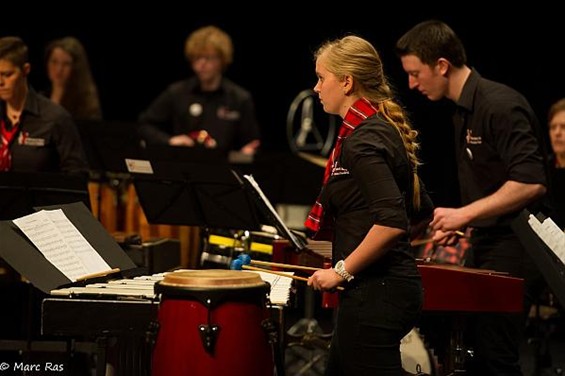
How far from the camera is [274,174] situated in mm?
7309

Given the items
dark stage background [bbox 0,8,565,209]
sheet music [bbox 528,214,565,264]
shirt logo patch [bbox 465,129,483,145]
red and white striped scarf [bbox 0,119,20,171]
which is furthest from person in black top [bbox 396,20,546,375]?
dark stage background [bbox 0,8,565,209]

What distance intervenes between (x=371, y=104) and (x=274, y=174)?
3.52 m

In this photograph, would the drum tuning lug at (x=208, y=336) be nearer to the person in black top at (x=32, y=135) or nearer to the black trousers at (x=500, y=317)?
the black trousers at (x=500, y=317)

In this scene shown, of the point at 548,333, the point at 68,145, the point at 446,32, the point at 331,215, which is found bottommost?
the point at 548,333

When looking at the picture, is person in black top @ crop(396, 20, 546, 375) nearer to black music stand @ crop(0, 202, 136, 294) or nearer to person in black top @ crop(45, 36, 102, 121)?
black music stand @ crop(0, 202, 136, 294)

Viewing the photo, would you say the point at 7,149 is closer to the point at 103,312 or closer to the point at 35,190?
the point at 35,190

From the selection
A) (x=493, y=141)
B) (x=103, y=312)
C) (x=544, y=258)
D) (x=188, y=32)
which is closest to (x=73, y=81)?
(x=188, y=32)

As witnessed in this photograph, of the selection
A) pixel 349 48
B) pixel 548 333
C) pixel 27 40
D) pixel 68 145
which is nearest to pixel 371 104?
pixel 349 48

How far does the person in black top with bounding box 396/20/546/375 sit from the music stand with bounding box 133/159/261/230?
1.11m

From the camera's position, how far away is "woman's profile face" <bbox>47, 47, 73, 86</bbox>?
7.68 metres

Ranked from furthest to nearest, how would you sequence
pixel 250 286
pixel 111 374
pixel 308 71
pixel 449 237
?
1. pixel 308 71
2. pixel 449 237
3. pixel 111 374
4. pixel 250 286

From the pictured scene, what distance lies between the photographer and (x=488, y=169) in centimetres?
493

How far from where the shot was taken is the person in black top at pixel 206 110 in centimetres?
780

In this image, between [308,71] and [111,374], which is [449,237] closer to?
[111,374]
